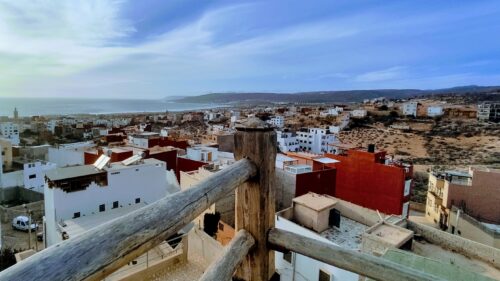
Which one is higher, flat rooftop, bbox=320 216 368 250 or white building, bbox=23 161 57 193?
flat rooftop, bbox=320 216 368 250

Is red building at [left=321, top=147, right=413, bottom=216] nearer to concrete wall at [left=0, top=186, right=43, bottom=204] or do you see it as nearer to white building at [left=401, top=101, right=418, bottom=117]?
concrete wall at [left=0, top=186, right=43, bottom=204]

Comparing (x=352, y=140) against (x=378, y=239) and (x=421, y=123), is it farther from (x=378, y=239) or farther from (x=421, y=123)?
(x=378, y=239)

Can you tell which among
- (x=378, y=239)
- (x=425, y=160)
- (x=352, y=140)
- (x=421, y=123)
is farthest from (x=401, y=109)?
(x=378, y=239)

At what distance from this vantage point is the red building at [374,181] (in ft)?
54.2

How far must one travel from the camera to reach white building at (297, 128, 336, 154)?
121 ft

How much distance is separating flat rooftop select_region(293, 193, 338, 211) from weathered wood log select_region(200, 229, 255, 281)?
9.67 m

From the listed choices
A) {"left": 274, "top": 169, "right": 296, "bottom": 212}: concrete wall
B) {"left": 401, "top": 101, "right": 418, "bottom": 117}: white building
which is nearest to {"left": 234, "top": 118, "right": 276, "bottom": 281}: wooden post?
{"left": 274, "top": 169, "right": 296, "bottom": 212}: concrete wall

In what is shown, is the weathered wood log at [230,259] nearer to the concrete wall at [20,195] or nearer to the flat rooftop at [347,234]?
the flat rooftop at [347,234]

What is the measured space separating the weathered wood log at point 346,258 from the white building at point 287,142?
3278 cm

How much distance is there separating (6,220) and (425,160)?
33.4m

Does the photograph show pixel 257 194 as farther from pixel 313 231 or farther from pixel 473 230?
pixel 473 230

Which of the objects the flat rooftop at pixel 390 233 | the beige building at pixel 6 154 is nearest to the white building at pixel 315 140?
the beige building at pixel 6 154

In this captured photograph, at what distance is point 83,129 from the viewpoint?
161 ft

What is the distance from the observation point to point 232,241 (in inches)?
65.5
